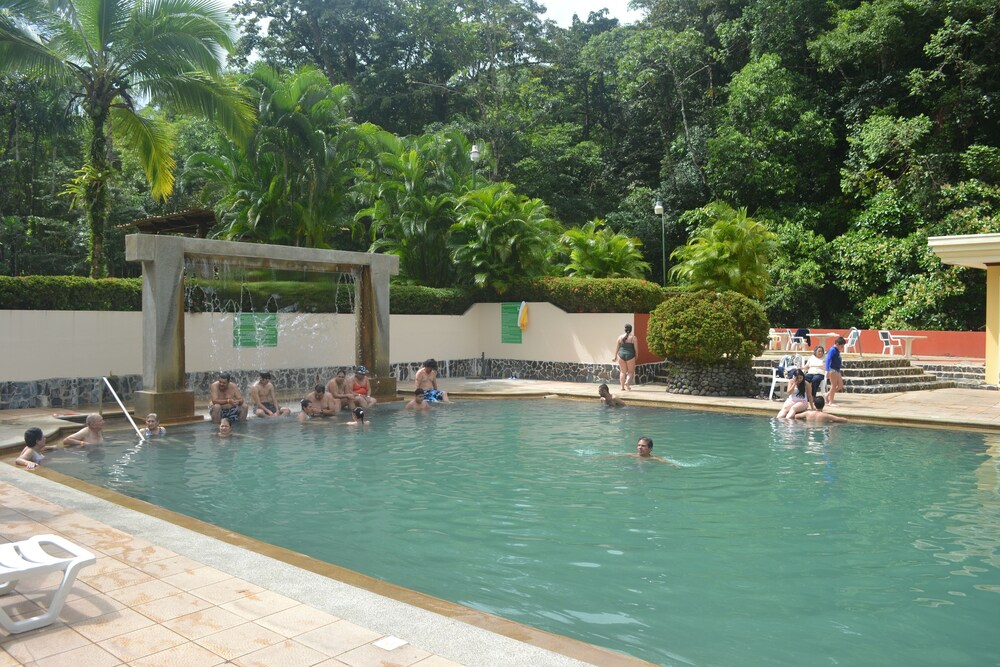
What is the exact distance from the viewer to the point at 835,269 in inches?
1276

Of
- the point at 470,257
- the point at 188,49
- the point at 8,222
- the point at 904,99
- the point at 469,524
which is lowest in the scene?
the point at 469,524

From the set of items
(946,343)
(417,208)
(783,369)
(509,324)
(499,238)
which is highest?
(417,208)

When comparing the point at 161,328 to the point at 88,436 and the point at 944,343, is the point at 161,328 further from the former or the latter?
the point at 944,343

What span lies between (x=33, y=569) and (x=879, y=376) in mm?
21334

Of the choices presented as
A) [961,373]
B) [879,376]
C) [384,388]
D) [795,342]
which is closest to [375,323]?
[384,388]

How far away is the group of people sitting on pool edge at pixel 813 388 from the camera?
15.5 meters

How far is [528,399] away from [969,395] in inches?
450

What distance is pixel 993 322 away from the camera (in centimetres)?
2012

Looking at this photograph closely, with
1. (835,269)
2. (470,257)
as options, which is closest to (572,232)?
(470,257)

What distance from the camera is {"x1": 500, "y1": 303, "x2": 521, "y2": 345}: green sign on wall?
82.9 feet

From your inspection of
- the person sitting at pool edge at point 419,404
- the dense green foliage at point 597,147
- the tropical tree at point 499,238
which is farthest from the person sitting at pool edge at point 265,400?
the tropical tree at point 499,238

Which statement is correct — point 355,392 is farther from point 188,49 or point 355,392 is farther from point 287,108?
point 287,108

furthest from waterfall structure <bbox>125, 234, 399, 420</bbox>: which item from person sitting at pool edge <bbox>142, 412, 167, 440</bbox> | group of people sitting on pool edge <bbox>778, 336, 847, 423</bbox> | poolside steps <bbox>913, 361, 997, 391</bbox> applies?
poolside steps <bbox>913, 361, 997, 391</bbox>

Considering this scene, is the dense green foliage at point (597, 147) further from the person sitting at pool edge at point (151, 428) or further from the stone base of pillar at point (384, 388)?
the person sitting at pool edge at point (151, 428)
